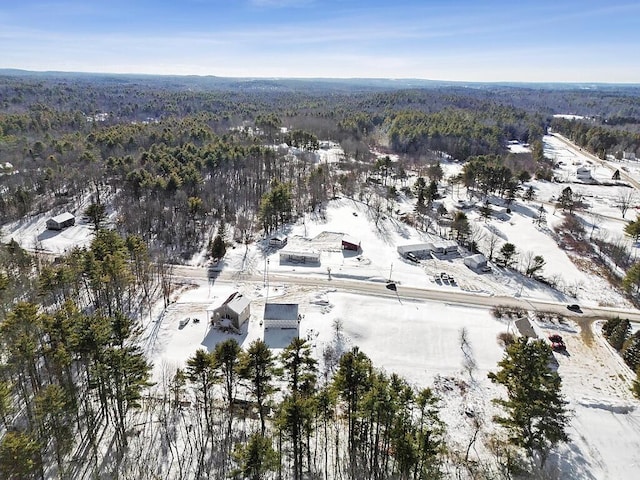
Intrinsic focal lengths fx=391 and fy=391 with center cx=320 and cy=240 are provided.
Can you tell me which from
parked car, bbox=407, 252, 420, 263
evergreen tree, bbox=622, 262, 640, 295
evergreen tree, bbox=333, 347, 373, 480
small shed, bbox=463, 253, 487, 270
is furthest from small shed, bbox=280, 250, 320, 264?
evergreen tree, bbox=622, 262, 640, 295

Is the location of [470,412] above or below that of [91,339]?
below

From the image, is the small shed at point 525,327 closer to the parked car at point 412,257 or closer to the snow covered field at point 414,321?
the snow covered field at point 414,321

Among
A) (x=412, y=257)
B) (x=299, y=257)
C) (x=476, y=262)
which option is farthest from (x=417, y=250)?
(x=299, y=257)

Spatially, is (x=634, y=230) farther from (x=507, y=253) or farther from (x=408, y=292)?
(x=408, y=292)

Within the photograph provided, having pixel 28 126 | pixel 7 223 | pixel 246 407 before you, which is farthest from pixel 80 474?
pixel 28 126

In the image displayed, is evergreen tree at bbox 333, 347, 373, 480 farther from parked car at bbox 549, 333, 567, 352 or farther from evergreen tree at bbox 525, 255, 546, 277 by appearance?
evergreen tree at bbox 525, 255, 546, 277

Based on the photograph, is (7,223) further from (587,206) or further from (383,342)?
(587,206)
